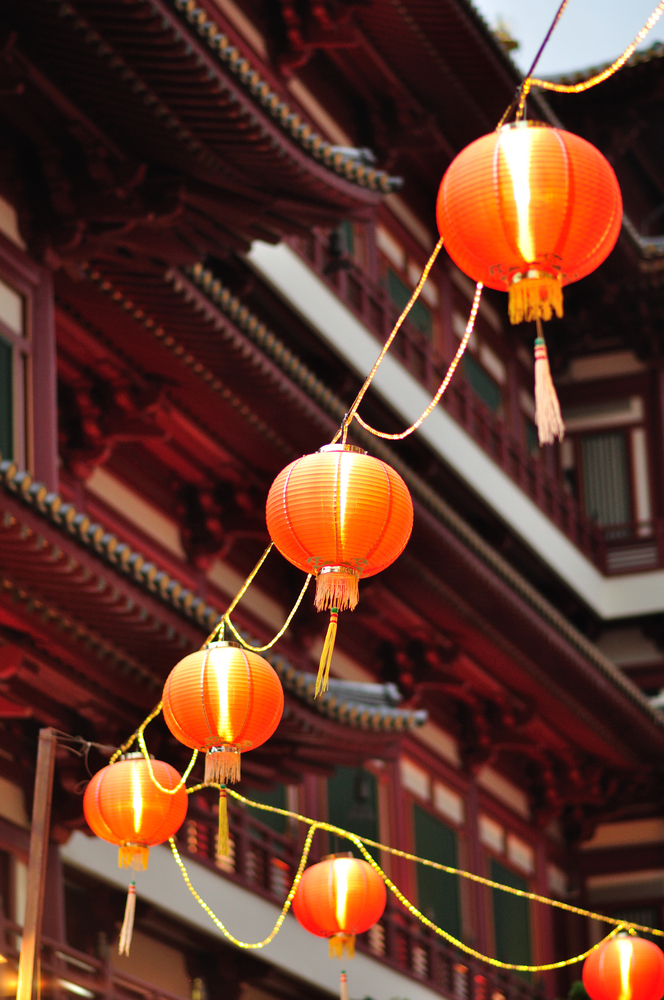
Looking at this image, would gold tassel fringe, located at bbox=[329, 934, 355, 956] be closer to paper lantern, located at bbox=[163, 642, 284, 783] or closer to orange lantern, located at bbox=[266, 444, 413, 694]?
paper lantern, located at bbox=[163, 642, 284, 783]

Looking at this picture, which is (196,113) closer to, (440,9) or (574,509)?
(440,9)

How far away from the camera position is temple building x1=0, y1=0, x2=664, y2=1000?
936 cm

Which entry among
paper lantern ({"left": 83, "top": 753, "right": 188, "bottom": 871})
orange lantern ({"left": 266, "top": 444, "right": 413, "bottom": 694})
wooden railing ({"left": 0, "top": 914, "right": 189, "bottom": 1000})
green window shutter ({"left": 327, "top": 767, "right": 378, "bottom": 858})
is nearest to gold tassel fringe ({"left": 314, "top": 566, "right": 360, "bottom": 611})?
orange lantern ({"left": 266, "top": 444, "right": 413, "bottom": 694})

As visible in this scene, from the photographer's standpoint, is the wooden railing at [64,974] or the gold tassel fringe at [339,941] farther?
the gold tassel fringe at [339,941]

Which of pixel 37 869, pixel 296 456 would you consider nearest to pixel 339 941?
pixel 37 869

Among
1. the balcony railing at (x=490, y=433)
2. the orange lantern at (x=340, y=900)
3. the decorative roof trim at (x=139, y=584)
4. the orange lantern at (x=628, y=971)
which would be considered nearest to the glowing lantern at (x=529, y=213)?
the decorative roof trim at (x=139, y=584)

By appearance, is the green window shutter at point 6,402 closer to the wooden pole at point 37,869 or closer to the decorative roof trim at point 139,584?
the decorative roof trim at point 139,584

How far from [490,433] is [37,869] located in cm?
1112

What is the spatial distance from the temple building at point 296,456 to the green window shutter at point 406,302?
5 cm

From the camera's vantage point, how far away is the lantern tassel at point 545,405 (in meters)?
5.38

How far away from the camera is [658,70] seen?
63.7ft

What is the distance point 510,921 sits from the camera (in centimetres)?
1638

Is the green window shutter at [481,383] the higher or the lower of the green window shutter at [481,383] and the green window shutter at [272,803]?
the higher

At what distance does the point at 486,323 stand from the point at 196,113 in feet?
32.6
